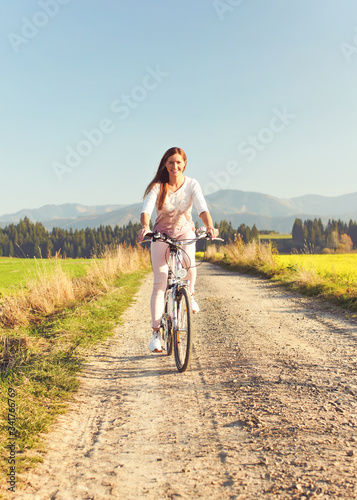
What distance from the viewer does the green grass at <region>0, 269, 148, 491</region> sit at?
7.59ft

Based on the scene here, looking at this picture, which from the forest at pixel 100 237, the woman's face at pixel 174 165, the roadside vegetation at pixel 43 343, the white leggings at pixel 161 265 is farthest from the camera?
the forest at pixel 100 237

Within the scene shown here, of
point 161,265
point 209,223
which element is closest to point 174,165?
point 209,223

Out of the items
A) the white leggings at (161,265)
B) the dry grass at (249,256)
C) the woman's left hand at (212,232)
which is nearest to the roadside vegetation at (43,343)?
→ the white leggings at (161,265)

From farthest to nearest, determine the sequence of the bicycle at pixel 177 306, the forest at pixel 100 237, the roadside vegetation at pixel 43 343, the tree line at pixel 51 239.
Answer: the tree line at pixel 51 239 < the forest at pixel 100 237 < the bicycle at pixel 177 306 < the roadside vegetation at pixel 43 343

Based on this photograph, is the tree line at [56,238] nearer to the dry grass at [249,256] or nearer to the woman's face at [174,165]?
the dry grass at [249,256]

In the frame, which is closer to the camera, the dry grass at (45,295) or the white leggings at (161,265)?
the white leggings at (161,265)

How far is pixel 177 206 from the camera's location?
3936 millimetres

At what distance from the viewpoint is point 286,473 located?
1.86 metres

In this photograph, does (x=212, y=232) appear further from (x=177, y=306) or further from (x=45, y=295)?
(x=45, y=295)

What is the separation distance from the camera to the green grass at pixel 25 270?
7.93m

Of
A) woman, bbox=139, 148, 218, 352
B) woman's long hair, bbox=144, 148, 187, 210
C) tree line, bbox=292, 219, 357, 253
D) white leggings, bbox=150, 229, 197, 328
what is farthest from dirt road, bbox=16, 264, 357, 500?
tree line, bbox=292, 219, 357, 253

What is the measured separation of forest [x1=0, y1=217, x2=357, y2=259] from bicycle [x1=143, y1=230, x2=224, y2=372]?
5370 millimetres

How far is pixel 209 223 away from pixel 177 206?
40 cm

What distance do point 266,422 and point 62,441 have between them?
1.38 metres
